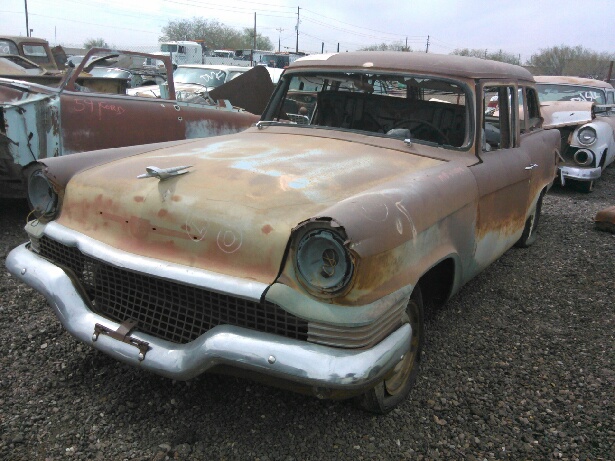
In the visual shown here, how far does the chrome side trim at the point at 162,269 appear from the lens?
1.97 meters

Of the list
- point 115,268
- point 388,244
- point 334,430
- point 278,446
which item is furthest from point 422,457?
point 115,268

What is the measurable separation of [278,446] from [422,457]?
0.56 m

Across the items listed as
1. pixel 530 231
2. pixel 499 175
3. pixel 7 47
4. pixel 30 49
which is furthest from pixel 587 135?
pixel 30 49

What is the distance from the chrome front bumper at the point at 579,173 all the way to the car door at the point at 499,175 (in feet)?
12.2

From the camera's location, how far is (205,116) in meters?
5.98

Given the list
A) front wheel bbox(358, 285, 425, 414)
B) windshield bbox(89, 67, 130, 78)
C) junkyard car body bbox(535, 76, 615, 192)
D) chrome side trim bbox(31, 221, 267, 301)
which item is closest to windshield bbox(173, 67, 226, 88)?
windshield bbox(89, 67, 130, 78)

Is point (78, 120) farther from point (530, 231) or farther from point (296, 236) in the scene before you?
point (530, 231)

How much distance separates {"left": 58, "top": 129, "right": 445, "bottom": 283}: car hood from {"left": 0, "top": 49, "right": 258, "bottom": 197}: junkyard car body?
2.14 m

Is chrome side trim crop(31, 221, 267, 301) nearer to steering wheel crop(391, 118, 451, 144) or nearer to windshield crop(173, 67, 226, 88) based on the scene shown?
steering wheel crop(391, 118, 451, 144)

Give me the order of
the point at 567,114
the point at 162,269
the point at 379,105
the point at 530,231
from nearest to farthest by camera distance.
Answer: the point at 162,269 → the point at 379,105 → the point at 530,231 → the point at 567,114

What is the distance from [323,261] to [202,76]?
9.16m

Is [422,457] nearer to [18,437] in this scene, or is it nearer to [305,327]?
[305,327]

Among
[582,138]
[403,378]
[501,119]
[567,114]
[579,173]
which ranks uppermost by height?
[501,119]

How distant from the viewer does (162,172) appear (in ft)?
7.68
